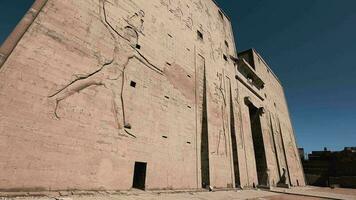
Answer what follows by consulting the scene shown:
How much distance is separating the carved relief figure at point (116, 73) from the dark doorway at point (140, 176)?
46.8 inches

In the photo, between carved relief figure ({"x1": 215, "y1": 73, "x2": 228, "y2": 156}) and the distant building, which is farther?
the distant building

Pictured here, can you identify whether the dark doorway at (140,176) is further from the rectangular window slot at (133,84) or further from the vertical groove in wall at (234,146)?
the vertical groove in wall at (234,146)

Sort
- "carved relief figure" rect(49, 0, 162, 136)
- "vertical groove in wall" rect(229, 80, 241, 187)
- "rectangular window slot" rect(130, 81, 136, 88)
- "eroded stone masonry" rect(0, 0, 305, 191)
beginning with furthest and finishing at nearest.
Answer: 1. "vertical groove in wall" rect(229, 80, 241, 187)
2. "rectangular window slot" rect(130, 81, 136, 88)
3. "carved relief figure" rect(49, 0, 162, 136)
4. "eroded stone masonry" rect(0, 0, 305, 191)

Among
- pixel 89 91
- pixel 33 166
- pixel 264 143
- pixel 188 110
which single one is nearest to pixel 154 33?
pixel 188 110

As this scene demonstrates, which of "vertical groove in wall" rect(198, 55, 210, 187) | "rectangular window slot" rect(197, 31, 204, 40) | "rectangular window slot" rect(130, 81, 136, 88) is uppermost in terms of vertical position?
"rectangular window slot" rect(197, 31, 204, 40)

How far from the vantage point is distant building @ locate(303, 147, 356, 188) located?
25.2m

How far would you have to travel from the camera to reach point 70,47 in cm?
558

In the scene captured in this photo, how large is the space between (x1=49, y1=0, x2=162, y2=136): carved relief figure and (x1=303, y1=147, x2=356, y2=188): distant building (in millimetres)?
25559

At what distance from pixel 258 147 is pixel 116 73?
13.3 meters

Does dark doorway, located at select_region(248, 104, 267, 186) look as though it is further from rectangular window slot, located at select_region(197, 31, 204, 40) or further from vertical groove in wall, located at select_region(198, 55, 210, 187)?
vertical groove in wall, located at select_region(198, 55, 210, 187)

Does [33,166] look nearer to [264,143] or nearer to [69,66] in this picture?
[69,66]

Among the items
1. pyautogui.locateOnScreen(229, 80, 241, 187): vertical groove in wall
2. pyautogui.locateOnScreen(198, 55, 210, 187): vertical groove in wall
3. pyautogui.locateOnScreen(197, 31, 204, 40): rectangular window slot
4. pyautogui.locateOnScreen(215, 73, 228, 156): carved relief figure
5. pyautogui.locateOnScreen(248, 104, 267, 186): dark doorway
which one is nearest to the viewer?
pyautogui.locateOnScreen(198, 55, 210, 187): vertical groove in wall

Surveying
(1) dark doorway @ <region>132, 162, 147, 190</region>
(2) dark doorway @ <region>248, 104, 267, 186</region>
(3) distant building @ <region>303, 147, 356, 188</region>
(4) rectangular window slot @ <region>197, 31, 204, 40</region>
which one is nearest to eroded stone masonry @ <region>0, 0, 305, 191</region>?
(1) dark doorway @ <region>132, 162, 147, 190</region>

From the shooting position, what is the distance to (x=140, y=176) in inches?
262
